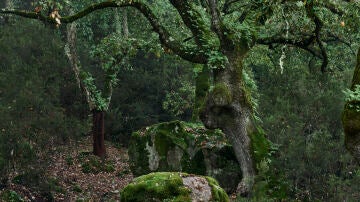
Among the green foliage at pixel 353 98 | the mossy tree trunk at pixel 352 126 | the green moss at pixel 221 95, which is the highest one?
the green moss at pixel 221 95

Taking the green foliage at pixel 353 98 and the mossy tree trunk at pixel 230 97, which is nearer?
the green foliage at pixel 353 98

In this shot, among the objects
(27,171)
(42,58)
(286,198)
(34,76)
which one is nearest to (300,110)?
(286,198)

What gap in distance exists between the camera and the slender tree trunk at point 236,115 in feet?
35.4

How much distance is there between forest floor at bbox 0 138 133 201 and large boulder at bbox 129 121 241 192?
1610mm

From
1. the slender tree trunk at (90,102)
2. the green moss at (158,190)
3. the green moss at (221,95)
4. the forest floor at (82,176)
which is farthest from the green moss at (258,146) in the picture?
the slender tree trunk at (90,102)

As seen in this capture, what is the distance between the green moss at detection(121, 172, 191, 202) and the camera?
7.72 m

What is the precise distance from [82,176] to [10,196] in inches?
184

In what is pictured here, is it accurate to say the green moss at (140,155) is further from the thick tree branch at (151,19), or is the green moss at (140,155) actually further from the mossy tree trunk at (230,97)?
the mossy tree trunk at (230,97)

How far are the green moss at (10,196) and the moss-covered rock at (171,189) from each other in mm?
5381

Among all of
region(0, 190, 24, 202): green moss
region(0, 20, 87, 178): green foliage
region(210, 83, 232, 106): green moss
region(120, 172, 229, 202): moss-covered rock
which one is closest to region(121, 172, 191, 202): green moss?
region(120, 172, 229, 202): moss-covered rock

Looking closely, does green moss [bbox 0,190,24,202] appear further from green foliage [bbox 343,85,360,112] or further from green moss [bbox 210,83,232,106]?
green foliage [bbox 343,85,360,112]

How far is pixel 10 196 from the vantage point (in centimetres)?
1208

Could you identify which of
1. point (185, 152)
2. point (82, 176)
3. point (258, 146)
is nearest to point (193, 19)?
point (258, 146)

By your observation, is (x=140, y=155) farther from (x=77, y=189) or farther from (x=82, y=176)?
(x=82, y=176)
